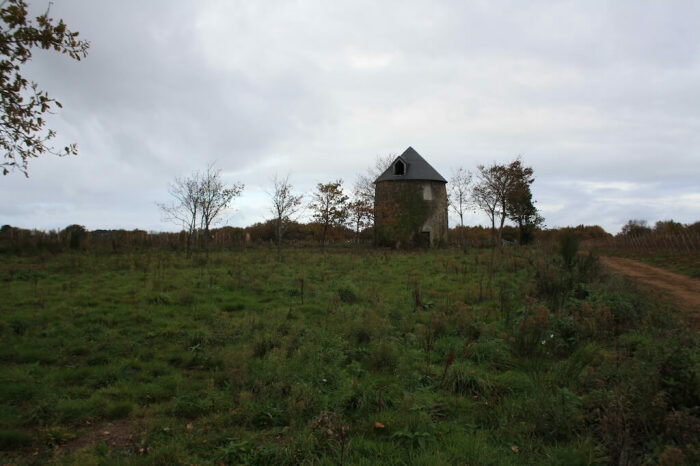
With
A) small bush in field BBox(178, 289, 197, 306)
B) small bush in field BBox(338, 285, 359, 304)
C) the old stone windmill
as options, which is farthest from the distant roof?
small bush in field BBox(178, 289, 197, 306)

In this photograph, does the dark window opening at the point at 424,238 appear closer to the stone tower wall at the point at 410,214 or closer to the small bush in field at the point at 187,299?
the stone tower wall at the point at 410,214

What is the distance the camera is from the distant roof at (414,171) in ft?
113

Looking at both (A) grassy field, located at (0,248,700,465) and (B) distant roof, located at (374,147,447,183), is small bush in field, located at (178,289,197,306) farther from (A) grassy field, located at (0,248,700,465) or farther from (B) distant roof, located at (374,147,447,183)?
(B) distant roof, located at (374,147,447,183)

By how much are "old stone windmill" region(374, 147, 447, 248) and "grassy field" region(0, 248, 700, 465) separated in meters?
23.5

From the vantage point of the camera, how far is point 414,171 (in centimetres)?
3478

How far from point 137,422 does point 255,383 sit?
4.38 feet

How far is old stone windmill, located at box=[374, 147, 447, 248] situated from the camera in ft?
111

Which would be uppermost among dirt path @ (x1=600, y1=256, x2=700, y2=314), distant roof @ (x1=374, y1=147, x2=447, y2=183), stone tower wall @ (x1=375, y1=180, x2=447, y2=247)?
distant roof @ (x1=374, y1=147, x2=447, y2=183)

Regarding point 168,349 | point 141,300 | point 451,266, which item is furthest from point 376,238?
point 168,349

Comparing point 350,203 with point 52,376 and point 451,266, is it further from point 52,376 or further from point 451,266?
point 52,376

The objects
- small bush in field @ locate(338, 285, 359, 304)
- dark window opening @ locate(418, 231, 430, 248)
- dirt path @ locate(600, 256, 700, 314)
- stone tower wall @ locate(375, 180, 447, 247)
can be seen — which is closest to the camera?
dirt path @ locate(600, 256, 700, 314)

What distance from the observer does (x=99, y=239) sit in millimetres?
26406

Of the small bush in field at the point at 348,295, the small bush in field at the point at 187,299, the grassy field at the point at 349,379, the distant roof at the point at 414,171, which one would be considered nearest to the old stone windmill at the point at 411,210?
the distant roof at the point at 414,171

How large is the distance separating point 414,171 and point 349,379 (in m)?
30.7
